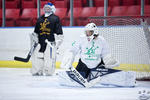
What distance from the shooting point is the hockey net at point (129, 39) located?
7445 mm

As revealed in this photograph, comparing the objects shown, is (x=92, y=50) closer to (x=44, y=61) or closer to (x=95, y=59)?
(x=95, y=59)

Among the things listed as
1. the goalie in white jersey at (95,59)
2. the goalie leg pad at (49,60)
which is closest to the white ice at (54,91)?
the goalie in white jersey at (95,59)

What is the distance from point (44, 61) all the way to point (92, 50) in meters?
2.14

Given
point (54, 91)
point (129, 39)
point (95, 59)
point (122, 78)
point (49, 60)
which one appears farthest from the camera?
point (49, 60)

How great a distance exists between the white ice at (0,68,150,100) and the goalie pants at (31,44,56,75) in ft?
3.81

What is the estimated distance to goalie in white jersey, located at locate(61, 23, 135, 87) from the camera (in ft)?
22.0

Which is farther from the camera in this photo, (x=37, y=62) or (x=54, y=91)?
(x=37, y=62)

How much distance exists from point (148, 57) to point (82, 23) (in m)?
2.77

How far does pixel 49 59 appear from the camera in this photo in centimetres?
880

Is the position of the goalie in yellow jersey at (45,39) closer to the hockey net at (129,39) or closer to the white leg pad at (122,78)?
the hockey net at (129,39)

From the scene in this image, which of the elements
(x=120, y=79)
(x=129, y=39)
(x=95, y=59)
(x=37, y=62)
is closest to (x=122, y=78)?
(x=120, y=79)

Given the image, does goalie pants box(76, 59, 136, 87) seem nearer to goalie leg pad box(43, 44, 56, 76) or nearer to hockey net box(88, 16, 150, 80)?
hockey net box(88, 16, 150, 80)

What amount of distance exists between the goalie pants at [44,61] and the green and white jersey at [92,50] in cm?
192

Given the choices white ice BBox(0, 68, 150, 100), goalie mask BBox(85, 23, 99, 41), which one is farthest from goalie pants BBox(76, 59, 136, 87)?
goalie mask BBox(85, 23, 99, 41)
